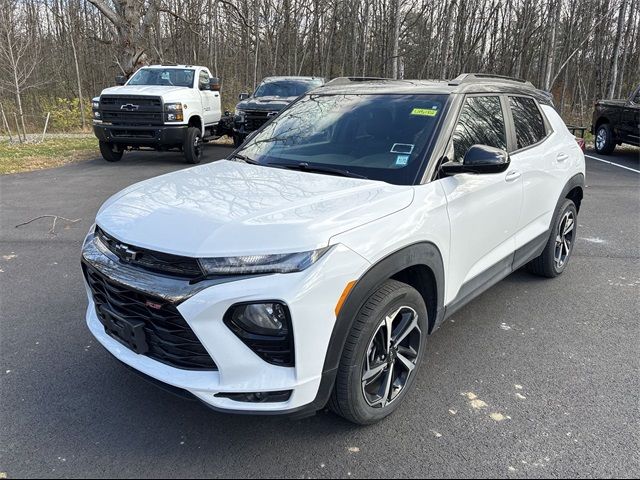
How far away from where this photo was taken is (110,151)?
38.5 ft

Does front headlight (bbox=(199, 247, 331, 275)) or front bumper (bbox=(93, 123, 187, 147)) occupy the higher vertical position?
front headlight (bbox=(199, 247, 331, 275))

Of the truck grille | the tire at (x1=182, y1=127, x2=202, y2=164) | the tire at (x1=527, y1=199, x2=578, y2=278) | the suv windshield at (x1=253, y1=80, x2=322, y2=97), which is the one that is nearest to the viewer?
the tire at (x1=527, y1=199, x2=578, y2=278)

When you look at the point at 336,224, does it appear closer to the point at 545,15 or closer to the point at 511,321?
the point at 511,321

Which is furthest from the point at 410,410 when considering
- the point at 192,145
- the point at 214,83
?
the point at 214,83

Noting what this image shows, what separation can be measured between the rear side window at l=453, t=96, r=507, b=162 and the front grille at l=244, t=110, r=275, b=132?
29.9 ft

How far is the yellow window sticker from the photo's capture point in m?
3.17

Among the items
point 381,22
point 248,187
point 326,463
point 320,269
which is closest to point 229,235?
point 320,269

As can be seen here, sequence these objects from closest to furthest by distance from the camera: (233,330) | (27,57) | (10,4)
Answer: (233,330)
(10,4)
(27,57)

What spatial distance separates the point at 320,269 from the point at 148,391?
1.50 metres

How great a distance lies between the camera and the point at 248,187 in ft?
9.19

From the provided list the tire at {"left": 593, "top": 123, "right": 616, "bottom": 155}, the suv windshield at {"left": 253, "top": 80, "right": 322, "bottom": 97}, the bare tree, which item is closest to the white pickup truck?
the suv windshield at {"left": 253, "top": 80, "right": 322, "bottom": 97}

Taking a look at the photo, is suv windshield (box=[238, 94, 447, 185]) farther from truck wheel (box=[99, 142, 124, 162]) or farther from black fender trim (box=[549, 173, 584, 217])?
truck wheel (box=[99, 142, 124, 162])

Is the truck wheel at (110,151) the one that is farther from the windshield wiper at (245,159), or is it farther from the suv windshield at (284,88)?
the windshield wiper at (245,159)

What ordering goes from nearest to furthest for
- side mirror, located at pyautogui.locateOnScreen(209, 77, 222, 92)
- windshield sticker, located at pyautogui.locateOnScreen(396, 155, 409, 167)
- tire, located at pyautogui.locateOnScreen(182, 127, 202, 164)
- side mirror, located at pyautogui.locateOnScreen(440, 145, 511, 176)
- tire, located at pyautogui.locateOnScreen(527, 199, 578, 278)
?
side mirror, located at pyautogui.locateOnScreen(440, 145, 511, 176)
windshield sticker, located at pyautogui.locateOnScreen(396, 155, 409, 167)
tire, located at pyautogui.locateOnScreen(527, 199, 578, 278)
tire, located at pyautogui.locateOnScreen(182, 127, 202, 164)
side mirror, located at pyautogui.locateOnScreen(209, 77, 222, 92)
